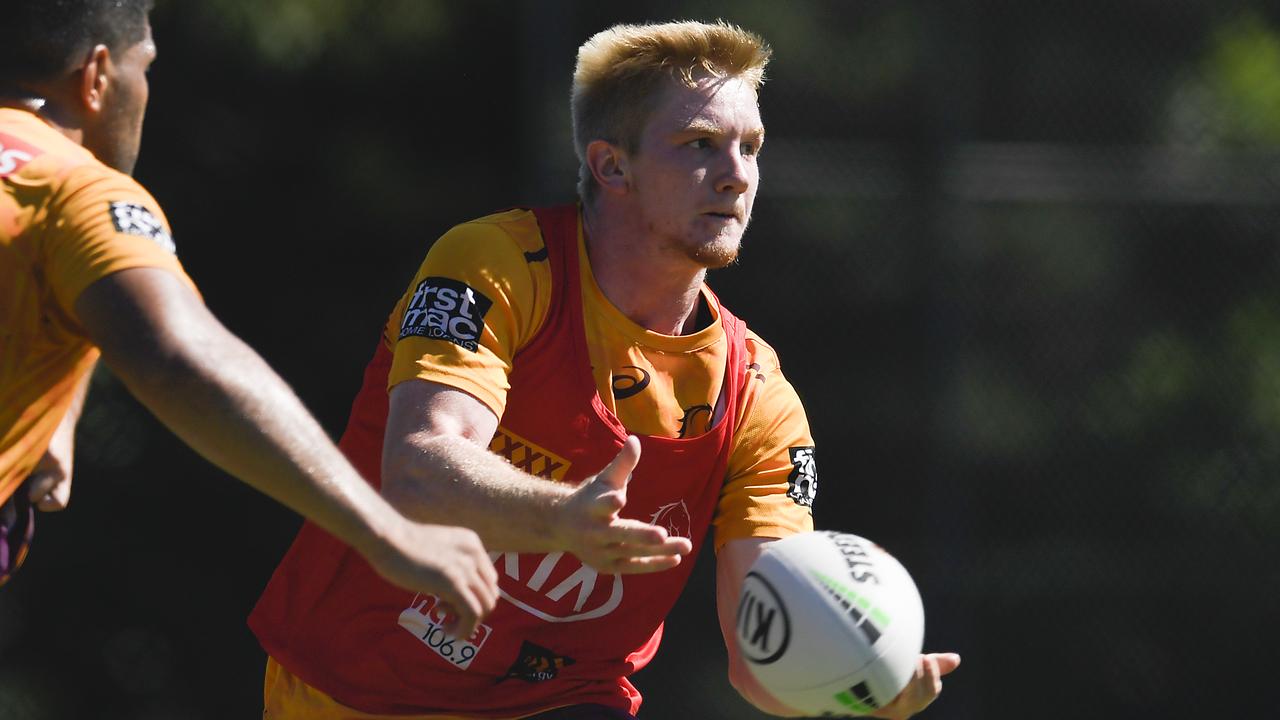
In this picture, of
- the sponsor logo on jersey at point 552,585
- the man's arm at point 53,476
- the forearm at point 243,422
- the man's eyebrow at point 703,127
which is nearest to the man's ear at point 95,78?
the man's arm at point 53,476

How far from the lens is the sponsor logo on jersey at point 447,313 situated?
3.27 metres

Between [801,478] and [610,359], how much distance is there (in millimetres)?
582

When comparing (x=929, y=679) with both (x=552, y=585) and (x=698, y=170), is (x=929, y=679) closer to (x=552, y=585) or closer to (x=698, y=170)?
(x=552, y=585)

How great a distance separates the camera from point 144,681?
21.6 ft

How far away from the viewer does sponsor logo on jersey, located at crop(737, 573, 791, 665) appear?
3.21 meters

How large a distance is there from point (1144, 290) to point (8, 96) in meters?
5.66

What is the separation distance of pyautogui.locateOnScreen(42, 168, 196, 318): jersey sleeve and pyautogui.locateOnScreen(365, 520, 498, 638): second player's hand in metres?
0.49

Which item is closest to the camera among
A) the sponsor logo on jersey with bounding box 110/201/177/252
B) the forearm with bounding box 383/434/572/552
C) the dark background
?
the sponsor logo on jersey with bounding box 110/201/177/252

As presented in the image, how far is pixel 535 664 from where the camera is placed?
11.7 ft

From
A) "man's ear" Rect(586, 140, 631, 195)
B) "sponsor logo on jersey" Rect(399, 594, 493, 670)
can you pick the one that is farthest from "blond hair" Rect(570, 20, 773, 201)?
"sponsor logo on jersey" Rect(399, 594, 493, 670)

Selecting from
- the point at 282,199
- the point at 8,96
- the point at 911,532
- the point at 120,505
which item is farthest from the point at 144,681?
the point at 8,96

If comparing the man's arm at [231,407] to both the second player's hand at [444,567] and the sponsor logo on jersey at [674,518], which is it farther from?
the sponsor logo on jersey at [674,518]

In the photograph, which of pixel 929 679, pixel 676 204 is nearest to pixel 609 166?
pixel 676 204

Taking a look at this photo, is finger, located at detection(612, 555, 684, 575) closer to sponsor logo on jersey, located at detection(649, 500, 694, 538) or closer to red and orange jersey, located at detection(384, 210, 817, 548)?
red and orange jersey, located at detection(384, 210, 817, 548)
